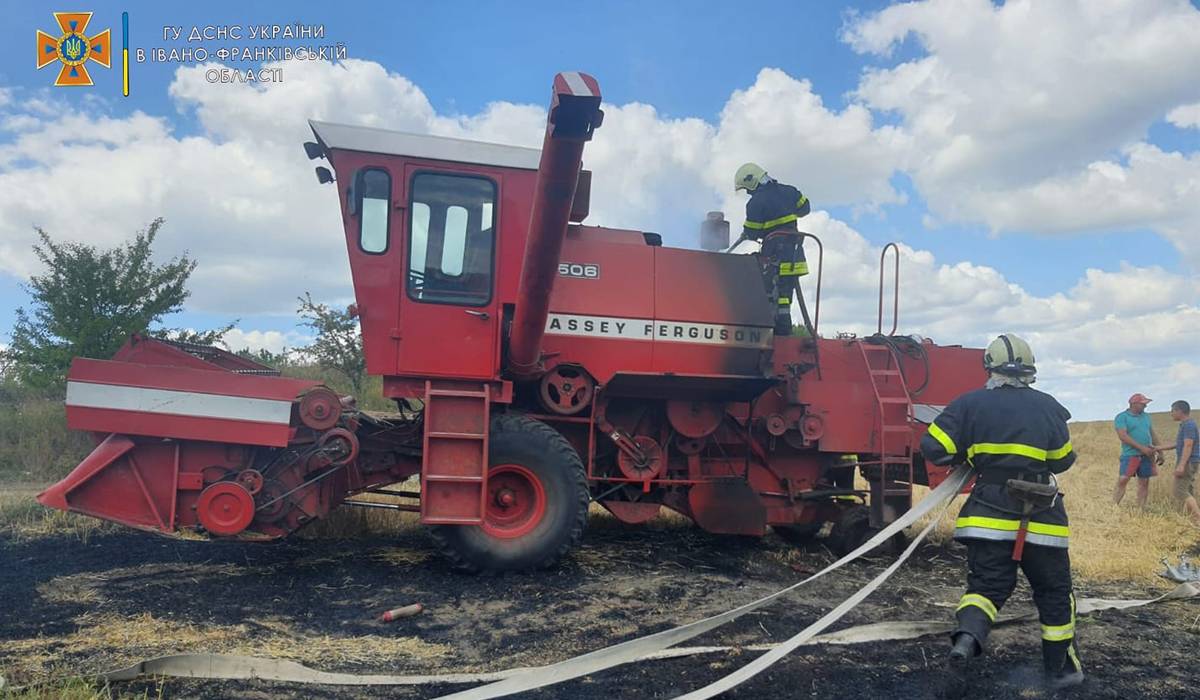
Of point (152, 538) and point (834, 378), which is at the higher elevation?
point (834, 378)

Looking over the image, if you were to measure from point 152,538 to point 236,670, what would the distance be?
387cm

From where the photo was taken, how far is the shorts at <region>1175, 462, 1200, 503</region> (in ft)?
30.9

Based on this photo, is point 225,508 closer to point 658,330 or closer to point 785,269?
point 658,330

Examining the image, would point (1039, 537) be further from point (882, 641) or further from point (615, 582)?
point (615, 582)

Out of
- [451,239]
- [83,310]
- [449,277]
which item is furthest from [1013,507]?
[83,310]

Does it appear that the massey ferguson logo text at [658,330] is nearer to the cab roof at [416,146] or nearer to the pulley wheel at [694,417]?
the pulley wheel at [694,417]

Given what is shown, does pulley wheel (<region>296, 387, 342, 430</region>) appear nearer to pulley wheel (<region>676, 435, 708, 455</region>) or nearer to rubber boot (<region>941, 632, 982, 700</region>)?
pulley wheel (<region>676, 435, 708, 455</region>)

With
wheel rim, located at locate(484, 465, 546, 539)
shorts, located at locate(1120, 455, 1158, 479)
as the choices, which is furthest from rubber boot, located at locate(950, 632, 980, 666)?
shorts, located at locate(1120, 455, 1158, 479)

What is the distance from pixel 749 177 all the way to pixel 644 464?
2.97 metres

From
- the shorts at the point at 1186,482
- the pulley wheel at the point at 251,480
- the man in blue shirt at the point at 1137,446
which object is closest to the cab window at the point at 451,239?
the pulley wheel at the point at 251,480

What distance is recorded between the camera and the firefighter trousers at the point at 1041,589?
4031mm

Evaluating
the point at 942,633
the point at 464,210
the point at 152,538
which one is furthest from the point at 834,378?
the point at 152,538

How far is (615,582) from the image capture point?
5.82m

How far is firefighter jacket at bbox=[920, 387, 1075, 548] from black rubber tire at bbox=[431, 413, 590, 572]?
259 cm
